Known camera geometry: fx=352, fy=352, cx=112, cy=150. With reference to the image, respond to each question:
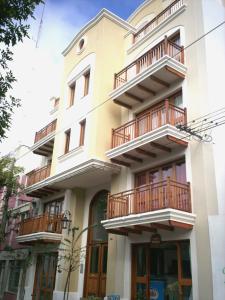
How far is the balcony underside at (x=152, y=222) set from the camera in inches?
436

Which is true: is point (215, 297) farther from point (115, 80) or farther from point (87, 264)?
point (115, 80)

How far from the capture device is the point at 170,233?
12234 millimetres

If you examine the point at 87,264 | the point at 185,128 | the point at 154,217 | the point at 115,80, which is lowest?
the point at 87,264

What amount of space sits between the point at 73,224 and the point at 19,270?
312 inches

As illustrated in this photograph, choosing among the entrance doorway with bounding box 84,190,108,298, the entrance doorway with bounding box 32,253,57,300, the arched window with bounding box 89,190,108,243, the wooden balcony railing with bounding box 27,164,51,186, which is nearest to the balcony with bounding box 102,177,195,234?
the entrance doorway with bounding box 84,190,108,298

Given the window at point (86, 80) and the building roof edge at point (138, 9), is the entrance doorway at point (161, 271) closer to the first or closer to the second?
the window at point (86, 80)

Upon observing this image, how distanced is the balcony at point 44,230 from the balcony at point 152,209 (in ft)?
16.8

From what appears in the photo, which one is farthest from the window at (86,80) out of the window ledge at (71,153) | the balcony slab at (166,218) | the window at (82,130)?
the balcony slab at (166,218)

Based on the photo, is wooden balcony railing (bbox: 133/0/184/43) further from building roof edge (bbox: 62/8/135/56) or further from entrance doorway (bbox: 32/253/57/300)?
entrance doorway (bbox: 32/253/57/300)

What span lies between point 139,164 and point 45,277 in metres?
9.05

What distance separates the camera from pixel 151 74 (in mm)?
14328

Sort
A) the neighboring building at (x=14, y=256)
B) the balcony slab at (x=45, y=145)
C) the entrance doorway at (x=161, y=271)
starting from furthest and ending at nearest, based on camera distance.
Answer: the neighboring building at (x=14, y=256) → the balcony slab at (x=45, y=145) → the entrance doorway at (x=161, y=271)

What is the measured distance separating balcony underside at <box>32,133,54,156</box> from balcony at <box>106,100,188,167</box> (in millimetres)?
6849

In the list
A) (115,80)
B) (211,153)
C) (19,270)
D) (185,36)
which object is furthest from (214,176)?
(19,270)
